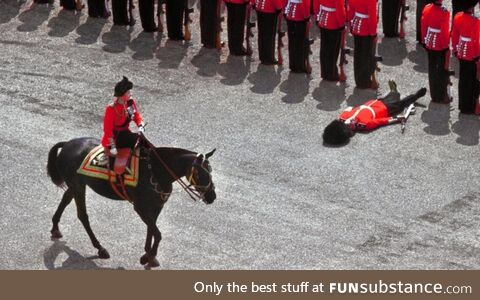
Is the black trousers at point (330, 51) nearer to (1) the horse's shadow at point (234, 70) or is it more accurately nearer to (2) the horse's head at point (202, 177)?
(1) the horse's shadow at point (234, 70)

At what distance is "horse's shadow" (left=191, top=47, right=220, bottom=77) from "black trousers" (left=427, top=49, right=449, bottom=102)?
3.45m

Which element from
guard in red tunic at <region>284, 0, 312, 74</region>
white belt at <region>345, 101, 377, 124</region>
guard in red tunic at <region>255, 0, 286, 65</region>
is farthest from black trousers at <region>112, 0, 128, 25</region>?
white belt at <region>345, 101, 377, 124</region>

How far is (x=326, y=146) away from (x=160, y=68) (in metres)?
4.02

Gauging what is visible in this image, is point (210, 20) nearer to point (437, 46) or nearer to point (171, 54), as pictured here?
point (171, 54)

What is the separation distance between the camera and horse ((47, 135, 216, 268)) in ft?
52.6

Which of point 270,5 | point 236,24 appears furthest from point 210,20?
point 270,5

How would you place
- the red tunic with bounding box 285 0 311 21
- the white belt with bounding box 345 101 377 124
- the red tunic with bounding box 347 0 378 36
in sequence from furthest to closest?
the red tunic with bounding box 285 0 311 21 < the red tunic with bounding box 347 0 378 36 < the white belt with bounding box 345 101 377 124

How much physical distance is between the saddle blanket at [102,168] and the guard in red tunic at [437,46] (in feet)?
20.4

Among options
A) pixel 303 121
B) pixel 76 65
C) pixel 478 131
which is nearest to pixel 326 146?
pixel 303 121

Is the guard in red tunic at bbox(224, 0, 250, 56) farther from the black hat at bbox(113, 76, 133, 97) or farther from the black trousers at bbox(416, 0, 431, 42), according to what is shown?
the black hat at bbox(113, 76, 133, 97)

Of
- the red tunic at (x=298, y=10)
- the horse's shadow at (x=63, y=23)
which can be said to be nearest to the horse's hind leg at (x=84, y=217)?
the red tunic at (x=298, y=10)

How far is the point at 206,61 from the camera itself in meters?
23.2

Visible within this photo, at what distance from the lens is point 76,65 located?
2305 centimetres

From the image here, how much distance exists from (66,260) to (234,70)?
659 cm
